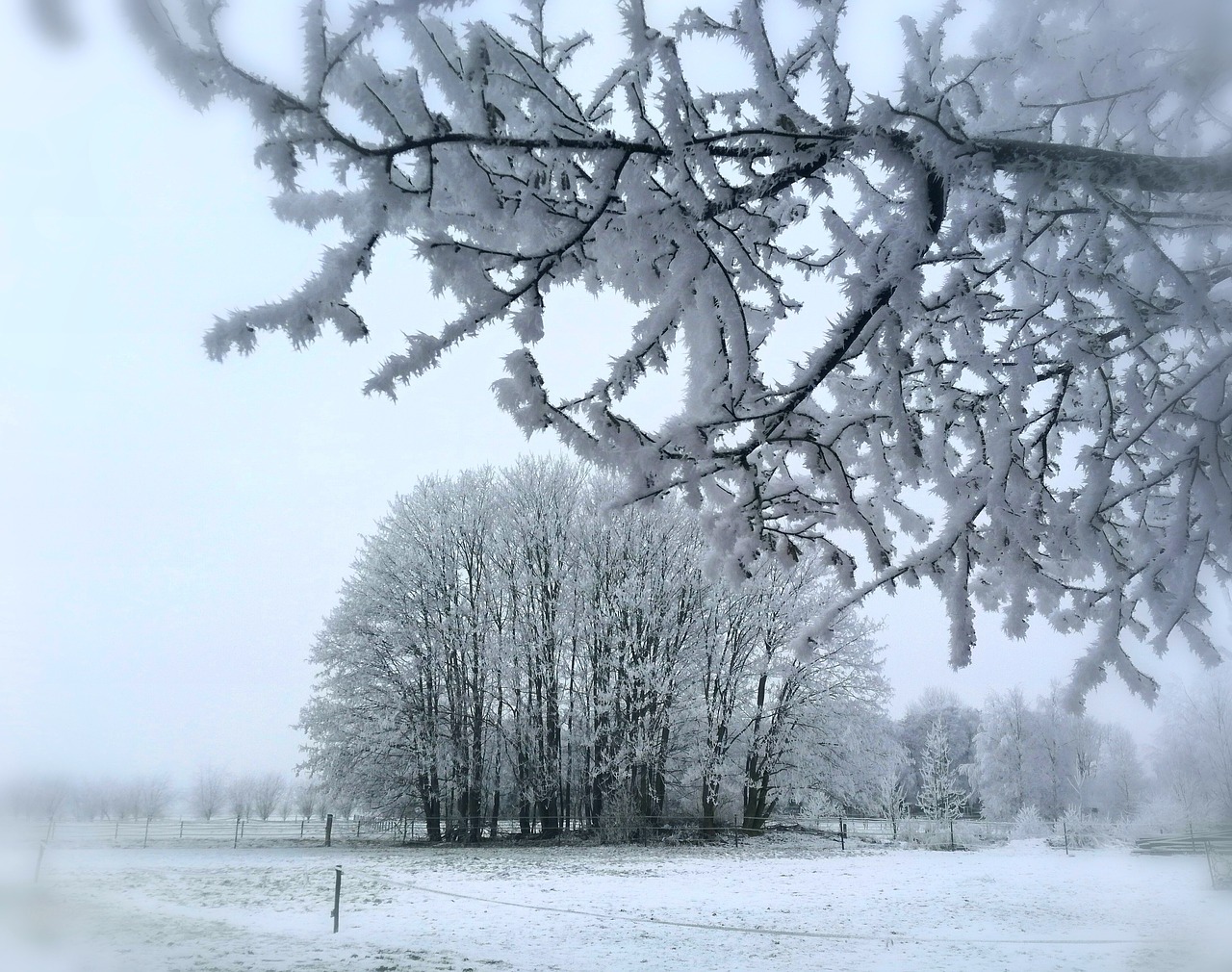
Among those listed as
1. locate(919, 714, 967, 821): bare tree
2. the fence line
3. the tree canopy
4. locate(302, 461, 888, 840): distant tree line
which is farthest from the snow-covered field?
locate(919, 714, 967, 821): bare tree

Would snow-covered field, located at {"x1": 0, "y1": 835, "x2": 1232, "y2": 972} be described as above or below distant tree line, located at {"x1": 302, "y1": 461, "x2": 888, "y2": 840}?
below

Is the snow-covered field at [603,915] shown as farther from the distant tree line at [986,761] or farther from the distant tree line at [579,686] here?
the distant tree line at [579,686]

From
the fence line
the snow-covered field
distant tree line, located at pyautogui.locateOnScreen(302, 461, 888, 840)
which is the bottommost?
the fence line

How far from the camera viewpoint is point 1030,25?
3.25 m

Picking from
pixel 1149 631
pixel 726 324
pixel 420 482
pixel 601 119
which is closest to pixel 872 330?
pixel 726 324

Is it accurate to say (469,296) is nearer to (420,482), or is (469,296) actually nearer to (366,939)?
(366,939)

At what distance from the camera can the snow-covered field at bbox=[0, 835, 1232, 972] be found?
5085 millimetres

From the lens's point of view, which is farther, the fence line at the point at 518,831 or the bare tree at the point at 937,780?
the bare tree at the point at 937,780

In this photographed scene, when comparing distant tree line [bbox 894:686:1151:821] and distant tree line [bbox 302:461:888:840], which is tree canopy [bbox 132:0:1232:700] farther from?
distant tree line [bbox 302:461:888:840]

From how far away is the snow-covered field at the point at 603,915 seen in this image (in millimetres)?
5085

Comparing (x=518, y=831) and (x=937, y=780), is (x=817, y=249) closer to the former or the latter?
(x=518, y=831)

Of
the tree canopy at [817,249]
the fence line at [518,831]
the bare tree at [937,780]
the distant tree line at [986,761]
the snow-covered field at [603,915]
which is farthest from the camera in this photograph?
the bare tree at [937,780]

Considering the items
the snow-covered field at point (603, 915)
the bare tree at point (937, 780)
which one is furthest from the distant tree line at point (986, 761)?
the snow-covered field at point (603, 915)

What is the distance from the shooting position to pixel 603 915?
8.11 m
